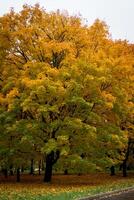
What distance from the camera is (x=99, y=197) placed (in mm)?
23672

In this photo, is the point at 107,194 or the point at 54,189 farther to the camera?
the point at 54,189

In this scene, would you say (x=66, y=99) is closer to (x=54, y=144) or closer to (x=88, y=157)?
(x=54, y=144)

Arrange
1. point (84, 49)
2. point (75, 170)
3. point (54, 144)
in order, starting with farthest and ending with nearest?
point (84, 49) < point (75, 170) < point (54, 144)

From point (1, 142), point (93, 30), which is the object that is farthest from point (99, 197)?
point (93, 30)

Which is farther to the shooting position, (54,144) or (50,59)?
(50,59)

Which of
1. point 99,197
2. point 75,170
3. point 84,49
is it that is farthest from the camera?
point 84,49

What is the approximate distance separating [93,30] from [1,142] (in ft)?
37.5

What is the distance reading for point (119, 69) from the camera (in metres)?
37.9

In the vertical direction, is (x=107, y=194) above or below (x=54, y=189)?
below

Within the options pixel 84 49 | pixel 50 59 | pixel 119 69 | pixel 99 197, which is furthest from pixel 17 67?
pixel 99 197

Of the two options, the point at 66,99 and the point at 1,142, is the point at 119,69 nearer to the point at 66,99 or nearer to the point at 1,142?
the point at 66,99

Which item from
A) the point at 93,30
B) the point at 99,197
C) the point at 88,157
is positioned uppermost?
the point at 93,30

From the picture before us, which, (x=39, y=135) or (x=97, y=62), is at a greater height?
(x=97, y=62)

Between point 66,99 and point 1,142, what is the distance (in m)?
6.49
